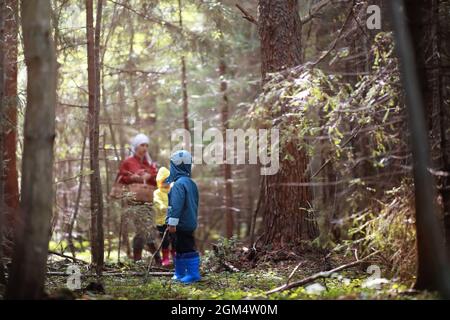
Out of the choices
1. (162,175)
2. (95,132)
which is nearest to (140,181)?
(162,175)

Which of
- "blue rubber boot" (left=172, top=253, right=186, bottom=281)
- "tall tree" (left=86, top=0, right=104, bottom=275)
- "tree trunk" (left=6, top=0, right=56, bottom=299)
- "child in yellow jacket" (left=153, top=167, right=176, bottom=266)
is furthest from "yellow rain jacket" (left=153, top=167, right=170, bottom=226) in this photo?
"tree trunk" (left=6, top=0, right=56, bottom=299)

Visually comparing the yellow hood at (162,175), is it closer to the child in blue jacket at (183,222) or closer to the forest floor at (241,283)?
the forest floor at (241,283)

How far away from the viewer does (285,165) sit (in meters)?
9.84

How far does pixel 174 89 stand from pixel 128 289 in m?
11.1

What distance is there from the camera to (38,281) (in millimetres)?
4914

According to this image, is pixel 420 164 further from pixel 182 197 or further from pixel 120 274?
pixel 120 274

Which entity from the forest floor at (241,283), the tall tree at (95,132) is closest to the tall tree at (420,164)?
the forest floor at (241,283)

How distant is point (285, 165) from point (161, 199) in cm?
252

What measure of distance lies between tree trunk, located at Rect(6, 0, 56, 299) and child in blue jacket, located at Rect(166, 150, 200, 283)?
11.0 feet

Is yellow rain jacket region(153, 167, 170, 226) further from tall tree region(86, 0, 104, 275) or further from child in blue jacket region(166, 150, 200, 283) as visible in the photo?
child in blue jacket region(166, 150, 200, 283)

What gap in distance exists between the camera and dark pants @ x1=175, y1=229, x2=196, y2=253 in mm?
8358

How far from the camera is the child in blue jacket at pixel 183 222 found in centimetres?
823
